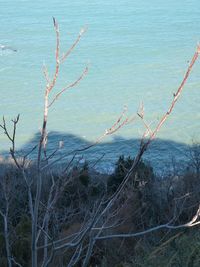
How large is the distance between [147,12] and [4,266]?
118 feet

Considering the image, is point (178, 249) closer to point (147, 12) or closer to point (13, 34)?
point (13, 34)

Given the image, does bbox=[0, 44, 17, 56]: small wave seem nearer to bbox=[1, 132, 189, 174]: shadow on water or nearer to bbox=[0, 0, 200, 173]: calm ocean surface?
bbox=[0, 0, 200, 173]: calm ocean surface

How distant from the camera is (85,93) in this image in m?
26.3

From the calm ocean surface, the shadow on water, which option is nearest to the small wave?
the calm ocean surface

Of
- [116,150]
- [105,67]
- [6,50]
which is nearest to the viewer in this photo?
[116,150]

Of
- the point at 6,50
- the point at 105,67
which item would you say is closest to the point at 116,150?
the point at 105,67

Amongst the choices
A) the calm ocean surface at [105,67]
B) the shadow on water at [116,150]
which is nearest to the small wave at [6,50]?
the calm ocean surface at [105,67]

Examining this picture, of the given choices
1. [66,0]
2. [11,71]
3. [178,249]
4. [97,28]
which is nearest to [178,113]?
[11,71]

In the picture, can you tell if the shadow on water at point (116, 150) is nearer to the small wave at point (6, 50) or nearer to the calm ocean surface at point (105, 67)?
the calm ocean surface at point (105, 67)

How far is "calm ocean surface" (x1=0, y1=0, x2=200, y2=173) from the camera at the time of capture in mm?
23047

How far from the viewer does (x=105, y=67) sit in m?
29.4

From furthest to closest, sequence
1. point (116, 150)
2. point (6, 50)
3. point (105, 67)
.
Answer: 1. point (6, 50)
2. point (105, 67)
3. point (116, 150)

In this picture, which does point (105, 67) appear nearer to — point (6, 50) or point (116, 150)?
point (6, 50)

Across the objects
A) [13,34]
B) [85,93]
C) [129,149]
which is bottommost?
[129,149]
